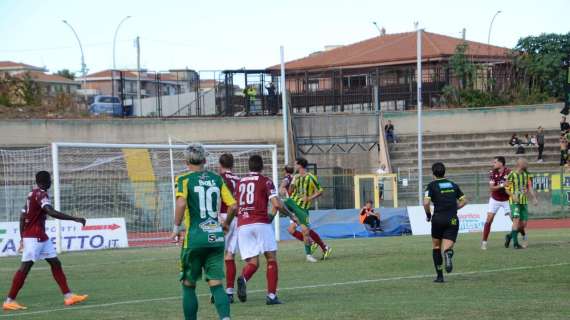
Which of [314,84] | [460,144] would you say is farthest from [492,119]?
[314,84]

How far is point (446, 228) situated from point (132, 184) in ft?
55.3

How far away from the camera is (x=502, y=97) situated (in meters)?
52.8

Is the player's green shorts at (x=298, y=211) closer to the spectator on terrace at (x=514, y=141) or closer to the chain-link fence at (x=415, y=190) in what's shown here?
the chain-link fence at (x=415, y=190)

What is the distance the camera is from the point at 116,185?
98.0 feet

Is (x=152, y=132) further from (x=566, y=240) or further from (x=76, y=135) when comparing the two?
(x=566, y=240)

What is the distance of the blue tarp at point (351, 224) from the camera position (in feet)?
105

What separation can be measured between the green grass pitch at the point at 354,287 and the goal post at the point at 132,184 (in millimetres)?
5434

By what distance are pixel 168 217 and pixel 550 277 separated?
17033 millimetres

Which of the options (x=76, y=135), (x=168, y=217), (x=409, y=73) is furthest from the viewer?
(x=409, y=73)

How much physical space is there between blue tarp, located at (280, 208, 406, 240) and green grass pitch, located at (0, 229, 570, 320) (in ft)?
28.2

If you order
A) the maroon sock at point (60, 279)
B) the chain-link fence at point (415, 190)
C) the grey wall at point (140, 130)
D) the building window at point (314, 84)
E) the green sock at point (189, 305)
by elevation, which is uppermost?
the building window at point (314, 84)

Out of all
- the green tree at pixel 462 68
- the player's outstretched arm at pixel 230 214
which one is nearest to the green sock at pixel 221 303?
the player's outstretched arm at pixel 230 214

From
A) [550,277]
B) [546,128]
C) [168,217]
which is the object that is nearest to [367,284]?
[550,277]

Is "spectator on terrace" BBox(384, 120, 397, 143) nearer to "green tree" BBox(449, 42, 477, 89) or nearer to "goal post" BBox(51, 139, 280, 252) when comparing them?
"green tree" BBox(449, 42, 477, 89)
